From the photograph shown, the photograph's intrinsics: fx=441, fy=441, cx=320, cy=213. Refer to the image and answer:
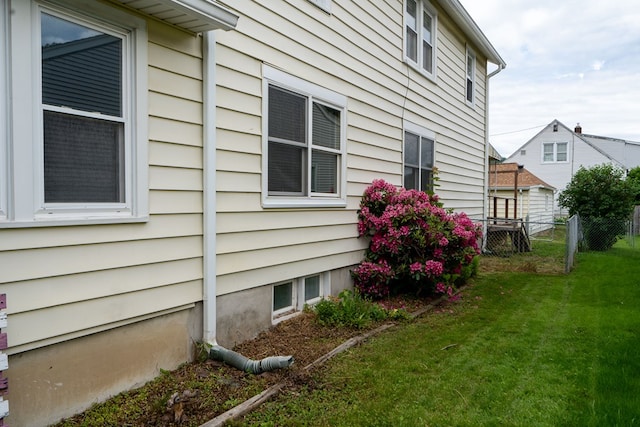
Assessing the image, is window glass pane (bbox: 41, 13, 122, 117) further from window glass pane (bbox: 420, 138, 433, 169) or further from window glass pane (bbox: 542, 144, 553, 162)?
window glass pane (bbox: 542, 144, 553, 162)

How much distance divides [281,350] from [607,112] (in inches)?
2329

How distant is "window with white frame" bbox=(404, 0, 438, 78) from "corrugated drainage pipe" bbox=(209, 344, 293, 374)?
644 cm

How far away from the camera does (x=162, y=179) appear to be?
3.79m

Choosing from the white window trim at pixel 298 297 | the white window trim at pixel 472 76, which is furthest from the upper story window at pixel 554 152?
the white window trim at pixel 298 297

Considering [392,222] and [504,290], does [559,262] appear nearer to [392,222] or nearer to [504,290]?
[504,290]

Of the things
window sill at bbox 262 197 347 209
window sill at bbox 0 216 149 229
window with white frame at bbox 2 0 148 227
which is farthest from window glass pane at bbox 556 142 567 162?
window sill at bbox 0 216 149 229

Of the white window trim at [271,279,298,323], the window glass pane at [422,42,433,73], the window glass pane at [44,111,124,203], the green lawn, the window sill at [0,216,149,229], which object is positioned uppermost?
the window glass pane at [422,42,433,73]


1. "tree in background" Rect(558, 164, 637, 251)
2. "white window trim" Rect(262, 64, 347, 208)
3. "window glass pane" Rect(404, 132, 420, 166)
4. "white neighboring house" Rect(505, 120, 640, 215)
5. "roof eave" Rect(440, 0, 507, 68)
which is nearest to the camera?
"white window trim" Rect(262, 64, 347, 208)

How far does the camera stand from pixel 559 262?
A: 39.0ft

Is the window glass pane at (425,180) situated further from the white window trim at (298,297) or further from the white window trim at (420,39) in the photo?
the white window trim at (298,297)

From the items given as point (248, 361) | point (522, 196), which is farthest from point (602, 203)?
point (248, 361)

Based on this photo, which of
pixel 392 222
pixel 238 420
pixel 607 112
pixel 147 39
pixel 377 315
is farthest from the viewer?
pixel 607 112

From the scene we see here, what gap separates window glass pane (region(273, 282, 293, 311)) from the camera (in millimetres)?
5418

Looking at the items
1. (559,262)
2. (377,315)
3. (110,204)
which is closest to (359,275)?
(377,315)
